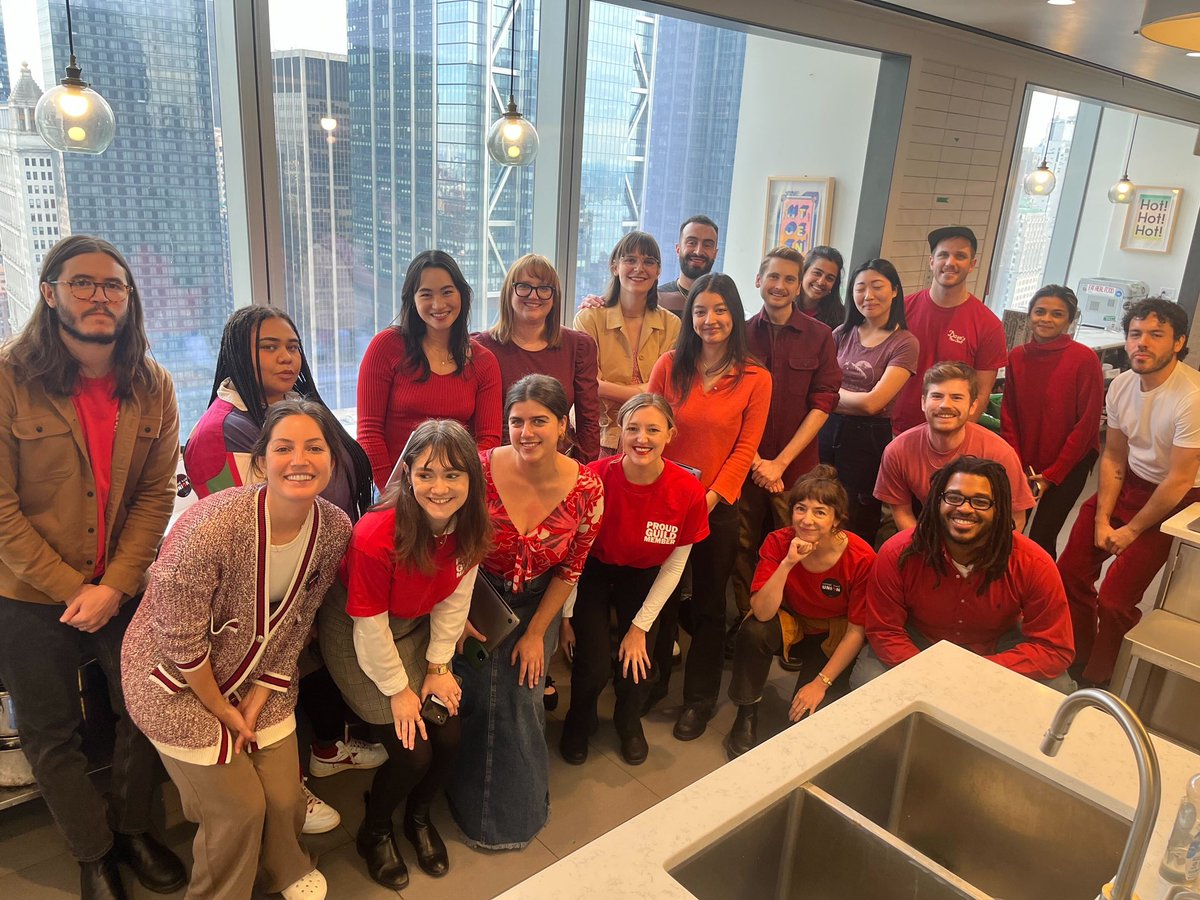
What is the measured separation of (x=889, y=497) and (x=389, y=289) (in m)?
2.19

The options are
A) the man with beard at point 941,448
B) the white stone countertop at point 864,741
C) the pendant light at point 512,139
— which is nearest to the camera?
the white stone countertop at point 864,741

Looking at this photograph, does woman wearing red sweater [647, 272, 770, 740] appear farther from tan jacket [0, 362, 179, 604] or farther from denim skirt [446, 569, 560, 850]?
tan jacket [0, 362, 179, 604]

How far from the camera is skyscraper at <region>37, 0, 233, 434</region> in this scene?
272 centimetres

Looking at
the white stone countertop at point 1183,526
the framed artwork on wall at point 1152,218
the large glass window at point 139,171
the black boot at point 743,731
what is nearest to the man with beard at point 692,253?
the black boot at point 743,731

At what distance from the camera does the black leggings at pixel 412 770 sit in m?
2.13

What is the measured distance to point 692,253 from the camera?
3.42m

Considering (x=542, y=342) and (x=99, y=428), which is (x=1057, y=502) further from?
(x=99, y=428)

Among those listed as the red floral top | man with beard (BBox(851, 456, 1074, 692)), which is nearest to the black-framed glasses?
man with beard (BBox(851, 456, 1074, 692))

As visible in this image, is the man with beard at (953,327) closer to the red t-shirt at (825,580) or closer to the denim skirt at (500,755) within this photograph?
the red t-shirt at (825,580)

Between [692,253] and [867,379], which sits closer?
[867,379]

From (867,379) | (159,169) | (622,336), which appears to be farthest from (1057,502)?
(159,169)

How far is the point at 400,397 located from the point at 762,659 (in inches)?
56.8

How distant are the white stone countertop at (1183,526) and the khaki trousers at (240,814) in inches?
105

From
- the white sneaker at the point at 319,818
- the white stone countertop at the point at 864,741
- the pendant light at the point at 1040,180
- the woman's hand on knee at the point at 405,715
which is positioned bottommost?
the white sneaker at the point at 319,818
